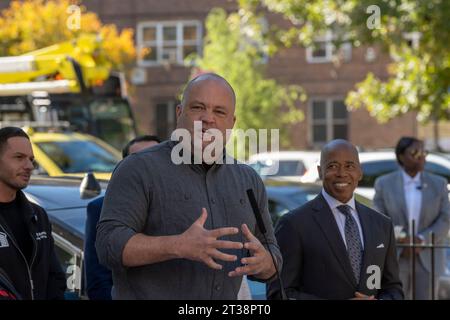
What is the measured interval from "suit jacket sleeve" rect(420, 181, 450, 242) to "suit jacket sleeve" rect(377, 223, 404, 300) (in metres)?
3.60

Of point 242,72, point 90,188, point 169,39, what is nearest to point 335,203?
point 90,188

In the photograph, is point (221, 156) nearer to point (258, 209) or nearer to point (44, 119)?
point (258, 209)

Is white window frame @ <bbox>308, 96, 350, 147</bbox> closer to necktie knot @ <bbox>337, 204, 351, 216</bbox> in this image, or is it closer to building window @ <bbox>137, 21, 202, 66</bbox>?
building window @ <bbox>137, 21, 202, 66</bbox>

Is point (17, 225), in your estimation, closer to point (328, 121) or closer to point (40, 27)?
point (40, 27)

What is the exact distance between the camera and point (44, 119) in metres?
18.3

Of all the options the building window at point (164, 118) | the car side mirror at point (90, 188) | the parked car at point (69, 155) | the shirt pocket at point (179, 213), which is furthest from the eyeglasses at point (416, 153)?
the building window at point (164, 118)

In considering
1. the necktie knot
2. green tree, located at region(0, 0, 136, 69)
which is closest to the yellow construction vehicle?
green tree, located at region(0, 0, 136, 69)

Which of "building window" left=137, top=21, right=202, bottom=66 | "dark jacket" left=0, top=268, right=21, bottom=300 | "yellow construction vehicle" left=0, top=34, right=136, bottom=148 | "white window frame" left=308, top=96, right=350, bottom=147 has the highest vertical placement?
"building window" left=137, top=21, right=202, bottom=66

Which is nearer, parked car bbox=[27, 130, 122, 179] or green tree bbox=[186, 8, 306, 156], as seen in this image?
parked car bbox=[27, 130, 122, 179]

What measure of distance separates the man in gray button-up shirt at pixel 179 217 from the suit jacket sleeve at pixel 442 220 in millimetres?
5089

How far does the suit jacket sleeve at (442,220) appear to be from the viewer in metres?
8.23

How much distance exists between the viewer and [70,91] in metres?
18.8

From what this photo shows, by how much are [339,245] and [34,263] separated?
4.65 ft

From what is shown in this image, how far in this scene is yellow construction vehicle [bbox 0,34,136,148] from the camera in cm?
1838
